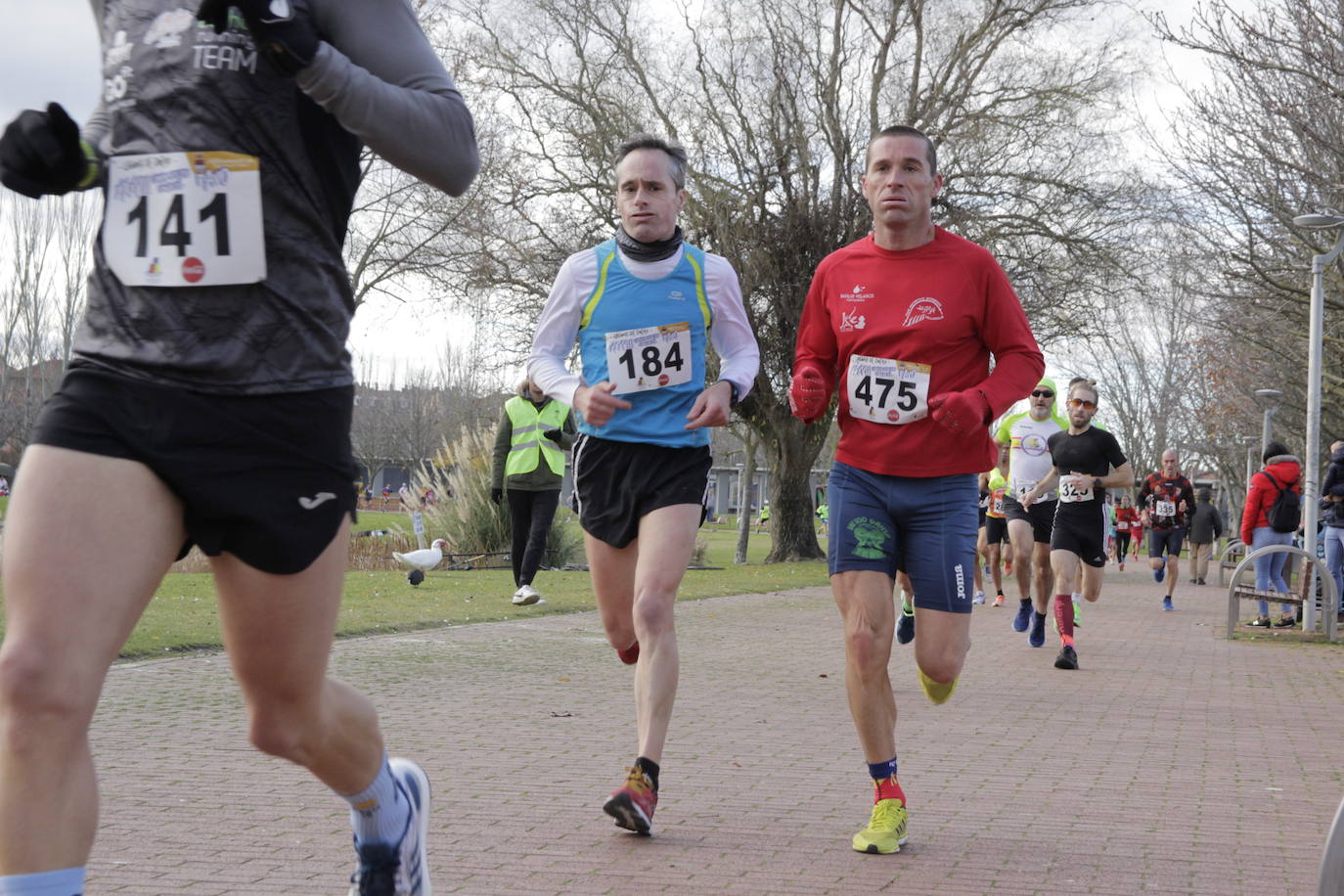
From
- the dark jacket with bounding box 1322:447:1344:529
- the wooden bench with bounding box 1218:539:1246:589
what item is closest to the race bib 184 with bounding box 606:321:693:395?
the dark jacket with bounding box 1322:447:1344:529

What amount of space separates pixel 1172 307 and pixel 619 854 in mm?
26027

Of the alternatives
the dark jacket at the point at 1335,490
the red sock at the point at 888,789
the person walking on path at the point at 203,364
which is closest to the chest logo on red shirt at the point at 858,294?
the red sock at the point at 888,789

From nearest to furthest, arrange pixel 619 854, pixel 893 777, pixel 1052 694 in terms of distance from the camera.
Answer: pixel 619 854 < pixel 893 777 < pixel 1052 694

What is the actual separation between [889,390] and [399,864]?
241 centimetres

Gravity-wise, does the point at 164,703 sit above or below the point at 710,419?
below

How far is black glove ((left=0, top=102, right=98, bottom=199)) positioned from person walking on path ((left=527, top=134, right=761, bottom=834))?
8.30ft

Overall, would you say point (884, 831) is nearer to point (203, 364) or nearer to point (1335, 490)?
point (203, 364)

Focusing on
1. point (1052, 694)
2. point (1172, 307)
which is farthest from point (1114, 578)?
point (1052, 694)

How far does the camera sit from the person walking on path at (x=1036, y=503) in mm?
12078

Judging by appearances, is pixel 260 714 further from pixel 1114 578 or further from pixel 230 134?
pixel 1114 578

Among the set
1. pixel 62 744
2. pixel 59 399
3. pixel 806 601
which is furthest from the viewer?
pixel 806 601

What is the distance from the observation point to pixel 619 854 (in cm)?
451

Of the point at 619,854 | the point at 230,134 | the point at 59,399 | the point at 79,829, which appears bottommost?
the point at 619,854

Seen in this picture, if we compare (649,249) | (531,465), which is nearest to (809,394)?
(649,249)
